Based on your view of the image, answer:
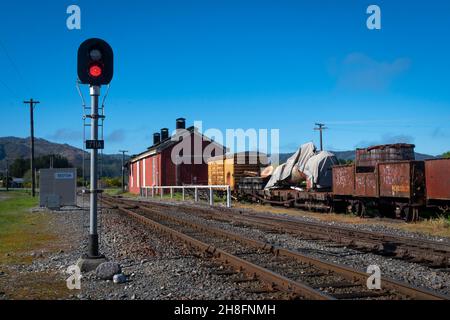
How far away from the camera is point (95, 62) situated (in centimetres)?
828

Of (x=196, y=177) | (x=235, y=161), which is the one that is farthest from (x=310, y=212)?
(x=196, y=177)

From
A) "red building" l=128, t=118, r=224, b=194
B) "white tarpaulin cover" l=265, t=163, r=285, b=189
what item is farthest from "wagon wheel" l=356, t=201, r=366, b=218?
"red building" l=128, t=118, r=224, b=194

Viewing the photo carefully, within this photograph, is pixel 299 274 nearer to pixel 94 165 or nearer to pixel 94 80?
pixel 94 165

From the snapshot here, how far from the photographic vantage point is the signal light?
825 centimetres

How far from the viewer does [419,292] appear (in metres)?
6.09

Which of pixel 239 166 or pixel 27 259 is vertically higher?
pixel 239 166

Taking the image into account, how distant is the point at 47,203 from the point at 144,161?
113 ft

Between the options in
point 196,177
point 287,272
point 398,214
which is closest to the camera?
point 287,272

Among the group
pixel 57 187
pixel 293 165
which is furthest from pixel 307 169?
pixel 57 187

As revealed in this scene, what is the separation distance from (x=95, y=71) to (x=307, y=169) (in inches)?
735

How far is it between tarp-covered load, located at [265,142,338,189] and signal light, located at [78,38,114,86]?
57.4 feet

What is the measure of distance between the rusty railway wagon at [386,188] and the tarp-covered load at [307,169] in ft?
2.08
